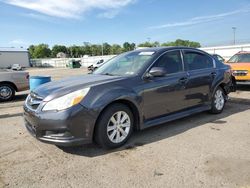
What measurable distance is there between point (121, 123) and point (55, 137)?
3.54 ft

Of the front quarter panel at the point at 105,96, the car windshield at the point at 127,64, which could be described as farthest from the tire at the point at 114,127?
the car windshield at the point at 127,64

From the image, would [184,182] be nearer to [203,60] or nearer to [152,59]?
[152,59]

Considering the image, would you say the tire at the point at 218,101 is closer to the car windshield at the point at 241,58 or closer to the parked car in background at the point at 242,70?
the parked car in background at the point at 242,70

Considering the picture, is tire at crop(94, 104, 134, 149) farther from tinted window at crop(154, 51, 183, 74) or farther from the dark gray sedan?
tinted window at crop(154, 51, 183, 74)

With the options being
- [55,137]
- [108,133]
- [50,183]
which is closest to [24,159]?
[55,137]

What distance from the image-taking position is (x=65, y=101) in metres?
3.93

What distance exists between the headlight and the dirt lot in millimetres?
771

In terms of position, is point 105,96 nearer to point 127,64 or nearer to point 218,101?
point 127,64

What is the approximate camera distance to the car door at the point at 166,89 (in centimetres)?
477

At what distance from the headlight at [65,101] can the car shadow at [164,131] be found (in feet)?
2.65

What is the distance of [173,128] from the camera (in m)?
5.40

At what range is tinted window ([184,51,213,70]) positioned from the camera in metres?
5.75

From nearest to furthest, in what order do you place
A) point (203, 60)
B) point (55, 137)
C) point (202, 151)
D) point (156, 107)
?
1. point (55, 137)
2. point (202, 151)
3. point (156, 107)
4. point (203, 60)

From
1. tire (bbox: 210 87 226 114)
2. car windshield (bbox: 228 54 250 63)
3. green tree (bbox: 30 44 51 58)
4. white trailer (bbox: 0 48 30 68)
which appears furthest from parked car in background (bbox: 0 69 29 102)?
green tree (bbox: 30 44 51 58)
